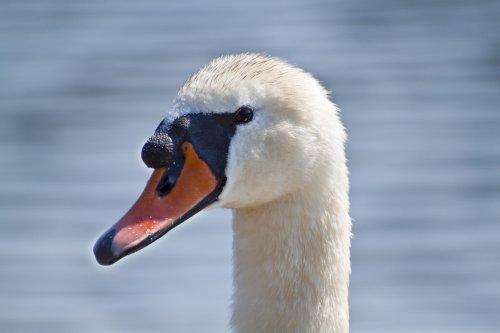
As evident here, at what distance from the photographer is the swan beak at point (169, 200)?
222 inches

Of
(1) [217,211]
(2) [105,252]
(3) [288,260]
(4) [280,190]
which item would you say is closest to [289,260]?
(3) [288,260]

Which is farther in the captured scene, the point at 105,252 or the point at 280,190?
the point at 280,190

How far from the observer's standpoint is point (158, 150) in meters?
5.72

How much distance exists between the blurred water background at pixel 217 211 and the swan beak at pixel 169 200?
4194 mm

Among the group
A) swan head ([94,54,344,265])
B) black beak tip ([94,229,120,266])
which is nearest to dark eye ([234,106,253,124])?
swan head ([94,54,344,265])

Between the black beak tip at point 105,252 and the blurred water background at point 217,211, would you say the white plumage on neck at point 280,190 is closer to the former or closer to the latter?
the black beak tip at point 105,252

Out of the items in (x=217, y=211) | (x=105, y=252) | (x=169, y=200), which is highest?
(x=217, y=211)

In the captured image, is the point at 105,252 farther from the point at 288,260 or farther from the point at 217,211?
the point at 217,211

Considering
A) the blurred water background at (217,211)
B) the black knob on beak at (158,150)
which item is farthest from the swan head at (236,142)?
the blurred water background at (217,211)

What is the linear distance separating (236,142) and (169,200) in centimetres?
33

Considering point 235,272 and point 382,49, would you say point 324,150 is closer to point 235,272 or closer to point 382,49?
point 235,272

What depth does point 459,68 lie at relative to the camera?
13.8 metres

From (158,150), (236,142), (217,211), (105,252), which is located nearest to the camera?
(105,252)

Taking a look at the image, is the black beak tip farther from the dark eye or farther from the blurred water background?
the blurred water background
